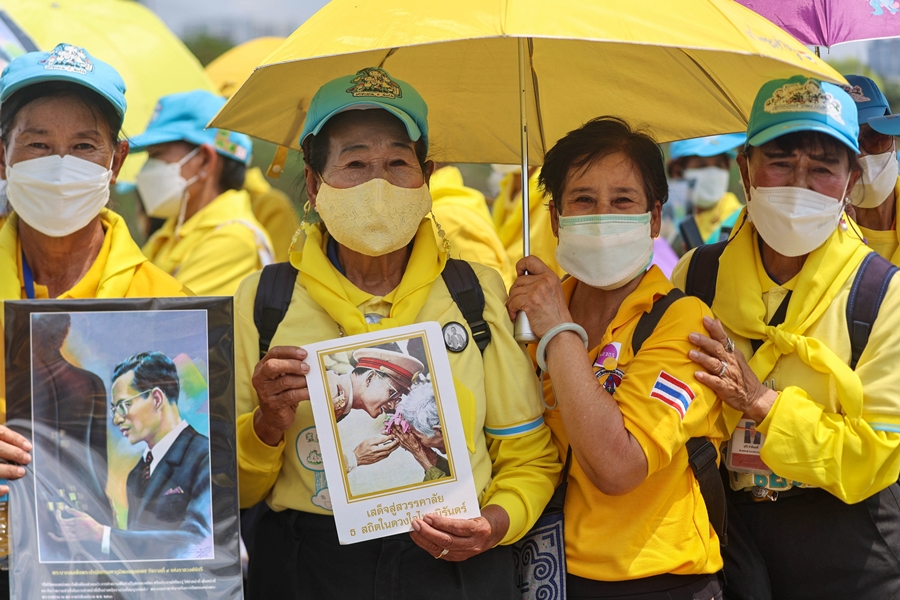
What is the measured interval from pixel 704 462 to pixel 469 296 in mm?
936

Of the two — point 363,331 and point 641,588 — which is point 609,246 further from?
point 641,588

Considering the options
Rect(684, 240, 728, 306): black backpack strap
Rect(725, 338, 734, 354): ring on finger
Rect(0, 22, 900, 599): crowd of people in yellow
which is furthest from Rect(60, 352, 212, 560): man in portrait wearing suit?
Rect(684, 240, 728, 306): black backpack strap

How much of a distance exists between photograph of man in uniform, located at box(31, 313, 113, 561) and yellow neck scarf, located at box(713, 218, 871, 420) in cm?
213

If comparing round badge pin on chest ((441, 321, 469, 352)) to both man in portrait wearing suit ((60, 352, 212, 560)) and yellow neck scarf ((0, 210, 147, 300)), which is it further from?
yellow neck scarf ((0, 210, 147, 300))

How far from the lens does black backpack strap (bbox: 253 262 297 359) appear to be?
119 inches

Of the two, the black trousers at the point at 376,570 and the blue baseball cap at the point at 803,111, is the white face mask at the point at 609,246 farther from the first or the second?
the black trousers at the point at 376,570

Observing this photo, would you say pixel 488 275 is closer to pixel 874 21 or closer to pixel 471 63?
pixel 471 63

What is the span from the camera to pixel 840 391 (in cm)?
306

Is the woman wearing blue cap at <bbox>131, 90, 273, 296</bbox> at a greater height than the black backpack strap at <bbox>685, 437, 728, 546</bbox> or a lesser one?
greater

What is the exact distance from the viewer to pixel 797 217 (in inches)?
129

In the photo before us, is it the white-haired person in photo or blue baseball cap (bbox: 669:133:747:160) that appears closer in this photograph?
the white-haired person in photo

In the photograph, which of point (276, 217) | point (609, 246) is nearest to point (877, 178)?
point (609, 246)

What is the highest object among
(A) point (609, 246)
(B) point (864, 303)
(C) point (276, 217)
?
(C) point (276, 217)

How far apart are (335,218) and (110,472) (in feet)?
3.36
